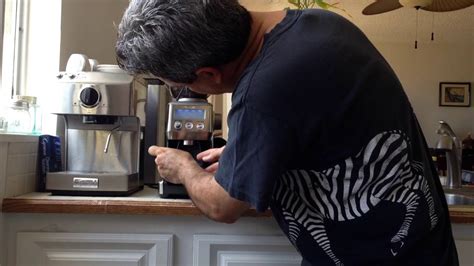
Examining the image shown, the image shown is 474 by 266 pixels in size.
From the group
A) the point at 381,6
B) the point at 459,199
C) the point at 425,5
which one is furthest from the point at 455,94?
the point at 459,199

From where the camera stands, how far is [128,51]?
2.67 ft

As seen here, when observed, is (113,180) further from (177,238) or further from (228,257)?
(228,257)

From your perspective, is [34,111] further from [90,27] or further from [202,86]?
[202,86]

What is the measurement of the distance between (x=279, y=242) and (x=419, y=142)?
0.47 m

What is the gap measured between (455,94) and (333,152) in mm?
5486

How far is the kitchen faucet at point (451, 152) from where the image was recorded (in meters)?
1.71

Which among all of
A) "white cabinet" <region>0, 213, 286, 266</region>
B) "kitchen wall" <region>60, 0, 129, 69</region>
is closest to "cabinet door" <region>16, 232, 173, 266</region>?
"white cabinet" <region>0, 213, 286, 266</region>

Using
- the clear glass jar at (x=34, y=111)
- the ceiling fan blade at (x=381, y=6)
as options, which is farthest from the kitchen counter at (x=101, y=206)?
the ceiling fan blade at (x=381, y=6)

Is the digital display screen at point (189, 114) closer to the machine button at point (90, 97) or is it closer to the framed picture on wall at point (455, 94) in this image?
the machine button at point (90, 97)

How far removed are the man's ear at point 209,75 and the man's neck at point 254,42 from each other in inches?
0.5

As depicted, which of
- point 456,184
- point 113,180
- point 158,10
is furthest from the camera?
point 456,184

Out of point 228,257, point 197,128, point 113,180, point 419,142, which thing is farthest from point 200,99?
point 419,142

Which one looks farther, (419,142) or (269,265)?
(269,265)

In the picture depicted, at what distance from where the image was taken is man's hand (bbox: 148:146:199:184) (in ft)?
3.18
